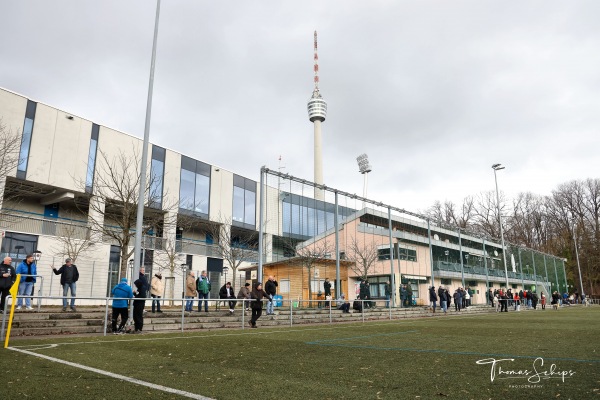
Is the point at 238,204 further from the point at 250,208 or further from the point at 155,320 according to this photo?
the point at 155,320

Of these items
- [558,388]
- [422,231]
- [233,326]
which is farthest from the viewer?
[422,231]

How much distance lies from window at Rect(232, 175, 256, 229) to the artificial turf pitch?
1371 inches

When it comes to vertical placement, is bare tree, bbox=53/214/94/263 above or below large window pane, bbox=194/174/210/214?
below

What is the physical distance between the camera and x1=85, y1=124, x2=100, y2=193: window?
31359 millimetres

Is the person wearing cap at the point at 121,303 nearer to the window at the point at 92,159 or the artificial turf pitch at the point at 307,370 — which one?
the artificial turf pitch at the point at 307,370

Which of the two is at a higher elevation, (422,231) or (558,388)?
(422,231)

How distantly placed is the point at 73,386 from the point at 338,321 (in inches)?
594

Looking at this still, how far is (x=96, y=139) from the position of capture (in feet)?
106

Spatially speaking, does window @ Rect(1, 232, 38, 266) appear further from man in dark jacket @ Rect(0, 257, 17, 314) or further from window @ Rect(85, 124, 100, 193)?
man in dark jacket @ Rect(0, 257, 17, 314)

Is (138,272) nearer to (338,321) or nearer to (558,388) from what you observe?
(338,321)

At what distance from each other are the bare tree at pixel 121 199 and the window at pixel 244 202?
9.12 metres

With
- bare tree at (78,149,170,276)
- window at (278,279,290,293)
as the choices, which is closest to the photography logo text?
bare tree at (78,149,170,276)

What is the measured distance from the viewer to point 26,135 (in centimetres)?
2798

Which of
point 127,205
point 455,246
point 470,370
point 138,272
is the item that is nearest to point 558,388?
point 470,370
